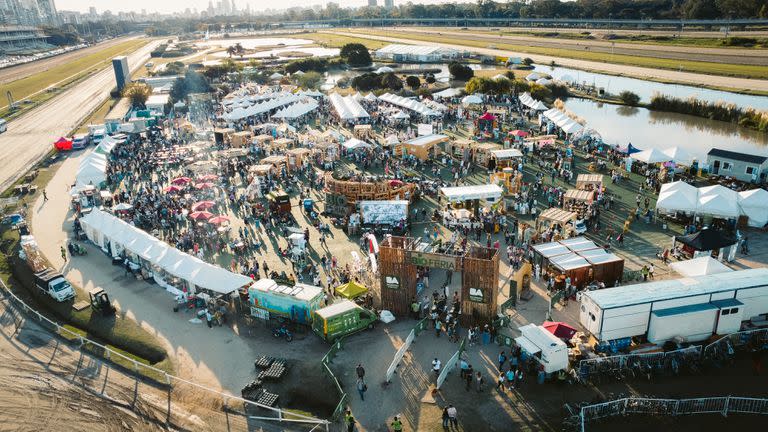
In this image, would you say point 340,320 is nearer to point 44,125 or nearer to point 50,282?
point 50,282

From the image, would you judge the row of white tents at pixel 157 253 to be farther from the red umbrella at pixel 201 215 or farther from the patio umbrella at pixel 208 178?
the patio umbrella at pixel 208 178

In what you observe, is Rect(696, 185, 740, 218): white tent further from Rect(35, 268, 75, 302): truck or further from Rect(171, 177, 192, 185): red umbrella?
Rect(171, 177, 192, 185): red umbrella

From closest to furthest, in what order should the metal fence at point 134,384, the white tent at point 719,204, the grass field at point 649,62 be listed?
the metal fence at point 134,384 → the white tent at point 719,204 → the grass field at point 649,62

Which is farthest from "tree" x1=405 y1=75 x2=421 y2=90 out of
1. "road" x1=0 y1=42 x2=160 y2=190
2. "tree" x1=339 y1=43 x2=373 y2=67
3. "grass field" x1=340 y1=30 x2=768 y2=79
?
"road" x1=0 y1=42 x2=160 y2=190

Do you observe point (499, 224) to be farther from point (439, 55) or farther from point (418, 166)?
point (439, 55)

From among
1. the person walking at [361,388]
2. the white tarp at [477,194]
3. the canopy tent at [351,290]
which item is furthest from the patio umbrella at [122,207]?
the person walking at [361,388]

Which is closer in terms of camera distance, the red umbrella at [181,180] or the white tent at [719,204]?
the white tent at [719,204]

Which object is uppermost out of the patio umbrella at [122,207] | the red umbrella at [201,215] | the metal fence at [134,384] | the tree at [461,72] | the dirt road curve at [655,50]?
the dirt road curve at [655,50]
